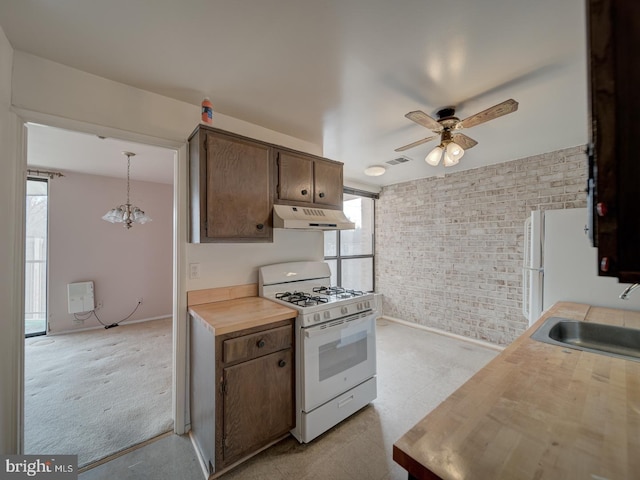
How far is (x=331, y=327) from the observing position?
197cm

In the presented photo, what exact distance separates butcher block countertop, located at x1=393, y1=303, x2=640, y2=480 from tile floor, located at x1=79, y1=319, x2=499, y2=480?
3.91 ft

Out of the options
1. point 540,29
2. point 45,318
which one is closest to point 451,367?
point 540,29

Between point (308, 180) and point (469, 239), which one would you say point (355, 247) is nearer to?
point (469, 239)

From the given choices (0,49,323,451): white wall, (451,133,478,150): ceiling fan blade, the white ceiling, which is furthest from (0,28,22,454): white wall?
(451,133,478,150): ceiling fan blade

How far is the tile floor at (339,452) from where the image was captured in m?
1.67

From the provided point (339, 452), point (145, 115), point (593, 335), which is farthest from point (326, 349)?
point (145, 115)

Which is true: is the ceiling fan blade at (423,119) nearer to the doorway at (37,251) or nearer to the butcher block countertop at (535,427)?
the butcher block countertop at (535,427)

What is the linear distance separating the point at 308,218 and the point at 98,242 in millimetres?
4167

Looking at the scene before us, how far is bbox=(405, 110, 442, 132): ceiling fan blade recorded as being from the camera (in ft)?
5.96

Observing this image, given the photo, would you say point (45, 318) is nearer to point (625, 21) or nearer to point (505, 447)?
point (505, 447)

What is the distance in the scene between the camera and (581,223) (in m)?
2.25

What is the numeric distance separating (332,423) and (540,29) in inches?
109

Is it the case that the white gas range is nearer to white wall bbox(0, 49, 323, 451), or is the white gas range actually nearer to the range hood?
white wall bbox(0, 49, 323, 451)

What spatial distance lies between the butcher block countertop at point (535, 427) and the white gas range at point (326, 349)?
1068 mm
